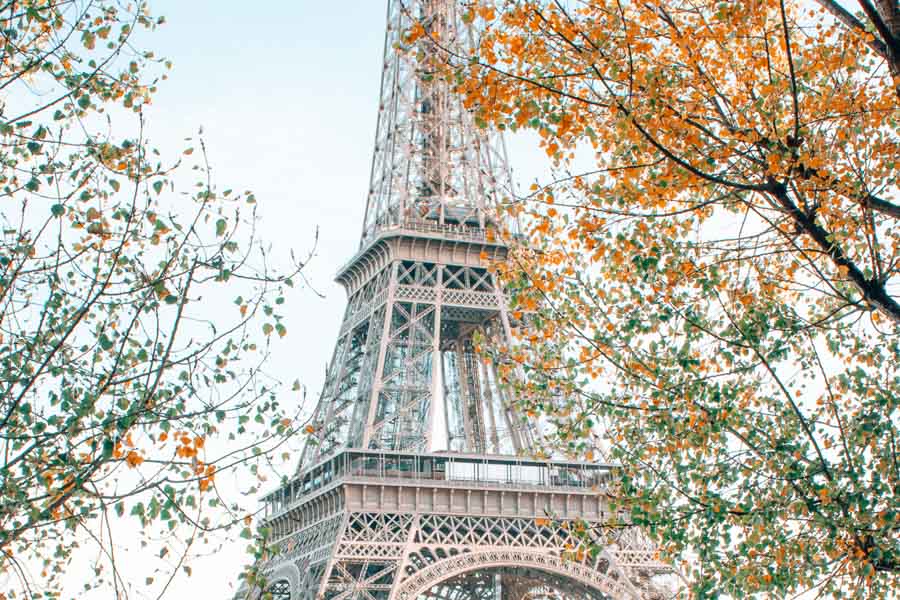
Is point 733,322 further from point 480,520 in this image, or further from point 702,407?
point 480,520

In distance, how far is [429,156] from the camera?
45.7m

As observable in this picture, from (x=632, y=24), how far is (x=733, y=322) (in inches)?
137

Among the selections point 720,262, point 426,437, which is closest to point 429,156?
point 426,437

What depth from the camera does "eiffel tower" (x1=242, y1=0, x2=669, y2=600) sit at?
114 feet

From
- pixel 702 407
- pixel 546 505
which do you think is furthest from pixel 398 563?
pixel 702 407

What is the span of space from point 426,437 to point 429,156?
13.6 m

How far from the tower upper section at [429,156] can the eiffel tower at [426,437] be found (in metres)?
0.07

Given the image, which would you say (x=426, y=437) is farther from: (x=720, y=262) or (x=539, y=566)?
(x=720, y=262)

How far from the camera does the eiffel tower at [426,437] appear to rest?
114 feet

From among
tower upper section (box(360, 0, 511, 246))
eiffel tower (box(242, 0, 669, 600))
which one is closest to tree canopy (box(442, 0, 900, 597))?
eiffel tower (box(242, 0, 669, 600))

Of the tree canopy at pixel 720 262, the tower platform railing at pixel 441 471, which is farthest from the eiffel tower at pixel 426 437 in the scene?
the tree canopy at pixel 720 262

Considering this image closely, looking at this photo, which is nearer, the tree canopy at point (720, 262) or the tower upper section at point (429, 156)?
the tree canopy at point (720, 262)

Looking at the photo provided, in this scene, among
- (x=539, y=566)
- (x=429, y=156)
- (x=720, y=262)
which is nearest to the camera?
(x=720, y=262)

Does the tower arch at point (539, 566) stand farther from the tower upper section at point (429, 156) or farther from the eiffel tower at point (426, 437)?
the tower upper section at point (429, 156)
